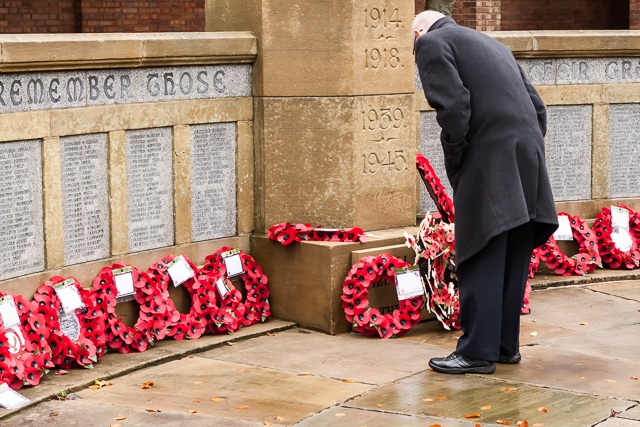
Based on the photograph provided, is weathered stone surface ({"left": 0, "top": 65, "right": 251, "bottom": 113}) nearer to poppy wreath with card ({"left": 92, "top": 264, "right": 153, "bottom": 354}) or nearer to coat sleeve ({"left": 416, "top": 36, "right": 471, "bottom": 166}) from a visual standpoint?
poppy wreath with card ({"left": 92, "top": 264, "right": 153, "bottom": 354})

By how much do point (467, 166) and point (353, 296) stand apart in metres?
1.34

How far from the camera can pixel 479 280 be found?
5.66 meters

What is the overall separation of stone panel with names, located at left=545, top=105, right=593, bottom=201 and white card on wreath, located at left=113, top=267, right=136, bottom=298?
3.61 meters

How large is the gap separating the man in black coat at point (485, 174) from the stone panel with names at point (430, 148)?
7.25 ft

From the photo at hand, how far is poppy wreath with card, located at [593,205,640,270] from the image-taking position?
855 centimetres

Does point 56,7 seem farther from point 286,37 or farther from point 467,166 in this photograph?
point 467,166

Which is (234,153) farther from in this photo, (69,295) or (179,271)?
(69,295)

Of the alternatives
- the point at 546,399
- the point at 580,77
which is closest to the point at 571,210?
the point at 580,77

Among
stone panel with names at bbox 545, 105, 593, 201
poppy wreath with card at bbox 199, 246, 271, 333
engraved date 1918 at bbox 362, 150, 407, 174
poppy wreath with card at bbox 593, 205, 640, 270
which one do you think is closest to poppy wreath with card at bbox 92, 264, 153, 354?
poppy wreath with card at bbox 199, 246, 271, 333

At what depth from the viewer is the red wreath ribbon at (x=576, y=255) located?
8.34m

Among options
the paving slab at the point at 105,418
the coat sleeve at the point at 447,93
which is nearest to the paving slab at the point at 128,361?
the paving slab at the point at 105,418

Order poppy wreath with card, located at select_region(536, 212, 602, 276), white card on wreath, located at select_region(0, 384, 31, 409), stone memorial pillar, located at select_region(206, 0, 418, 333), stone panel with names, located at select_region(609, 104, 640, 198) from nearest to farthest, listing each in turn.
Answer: white card on wreath, located at select_region(0, 384, 31, 409) < stone memorial pillar, located at select_region(206, 0, 418, 333) < poppy wreath with card, located at select_region(536, 212, 602, 276) < stone panel with names, located at select_region(609, 104, 640, 198)

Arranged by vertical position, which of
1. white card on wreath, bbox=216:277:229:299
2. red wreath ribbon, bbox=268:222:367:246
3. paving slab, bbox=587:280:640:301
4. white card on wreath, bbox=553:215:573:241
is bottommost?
paving slab, bbox=587:280:640:301

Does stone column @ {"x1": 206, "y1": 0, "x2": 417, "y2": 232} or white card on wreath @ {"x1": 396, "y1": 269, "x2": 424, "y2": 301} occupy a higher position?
stone column @ {"x1": 206, "y1": 0, "x2": 417, "y2": 232}
